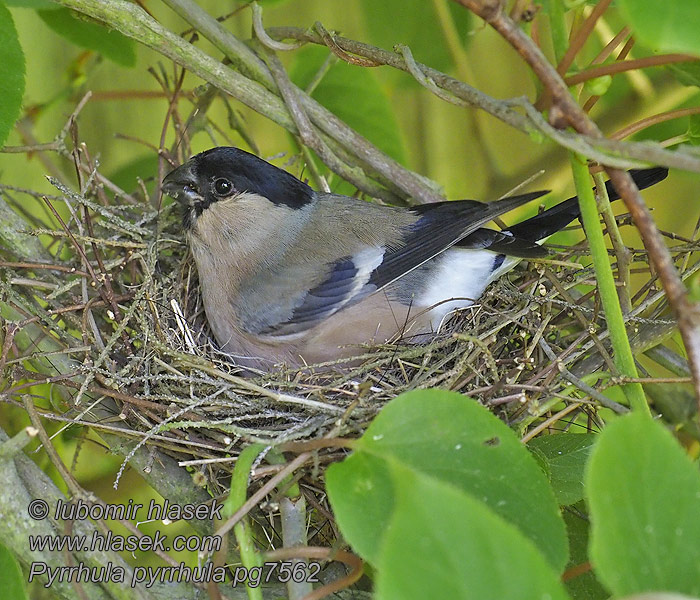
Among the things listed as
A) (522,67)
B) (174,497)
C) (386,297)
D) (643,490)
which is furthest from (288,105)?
(522,67)

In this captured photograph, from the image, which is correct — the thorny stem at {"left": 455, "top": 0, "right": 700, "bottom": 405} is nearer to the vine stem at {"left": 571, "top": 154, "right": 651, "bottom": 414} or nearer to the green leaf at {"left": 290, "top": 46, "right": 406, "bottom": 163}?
the vine stem at {"left": 571, "top": 154, "right": 651, "bottom": 414}

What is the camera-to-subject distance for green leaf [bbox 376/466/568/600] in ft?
1.60

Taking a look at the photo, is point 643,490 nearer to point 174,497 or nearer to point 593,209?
point 593,209

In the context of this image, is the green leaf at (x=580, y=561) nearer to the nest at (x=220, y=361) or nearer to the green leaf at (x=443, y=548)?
the nest at (x=220, y=361)

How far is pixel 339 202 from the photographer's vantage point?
1.55m

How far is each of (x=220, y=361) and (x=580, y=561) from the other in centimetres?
66

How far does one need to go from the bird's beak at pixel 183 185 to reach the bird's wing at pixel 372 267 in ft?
1.00

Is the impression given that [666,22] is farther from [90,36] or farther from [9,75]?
[90,36]

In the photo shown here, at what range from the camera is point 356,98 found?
164 centimetres

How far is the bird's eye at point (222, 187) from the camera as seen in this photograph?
59.2 inches

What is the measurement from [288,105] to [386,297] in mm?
401

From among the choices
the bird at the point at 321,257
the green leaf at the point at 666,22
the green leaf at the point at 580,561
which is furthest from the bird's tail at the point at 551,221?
the green leaf at the point at 666,22

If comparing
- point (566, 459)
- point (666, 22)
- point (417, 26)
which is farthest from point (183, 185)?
point (666, 22)

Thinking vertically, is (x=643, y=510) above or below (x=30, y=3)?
below
